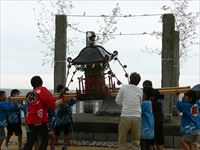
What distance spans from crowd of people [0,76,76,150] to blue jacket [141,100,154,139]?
5.29ft

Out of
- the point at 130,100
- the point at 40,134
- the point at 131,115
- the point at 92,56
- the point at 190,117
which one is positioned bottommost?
the point at 40,134

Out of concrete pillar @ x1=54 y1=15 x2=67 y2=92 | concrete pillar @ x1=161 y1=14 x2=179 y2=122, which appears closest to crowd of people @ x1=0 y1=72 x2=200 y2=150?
concrete pillar @ x1=161 y1=14 x2=179 y2=122

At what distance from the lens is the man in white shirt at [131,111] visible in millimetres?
8453

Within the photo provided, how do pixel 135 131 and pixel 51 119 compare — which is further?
pixel 51 119

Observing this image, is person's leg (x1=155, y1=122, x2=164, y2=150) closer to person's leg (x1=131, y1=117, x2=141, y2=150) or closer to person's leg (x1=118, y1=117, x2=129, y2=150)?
person's leg (x1=131, y1=117, x2=141, y2=150)

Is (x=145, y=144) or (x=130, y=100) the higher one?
(x=130, y=100)

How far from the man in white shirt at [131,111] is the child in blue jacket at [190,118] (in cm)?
143

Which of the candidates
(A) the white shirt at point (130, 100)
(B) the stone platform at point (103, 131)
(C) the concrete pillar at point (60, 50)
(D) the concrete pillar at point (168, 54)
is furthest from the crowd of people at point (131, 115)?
(C) the concrete pillar at point (60, 50)

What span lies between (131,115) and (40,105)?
1645mm

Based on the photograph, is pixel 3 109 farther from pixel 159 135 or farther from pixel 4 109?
pixel 159 135

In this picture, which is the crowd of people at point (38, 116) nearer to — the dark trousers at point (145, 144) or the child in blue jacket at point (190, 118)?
the dark trousers at point (145, 144)

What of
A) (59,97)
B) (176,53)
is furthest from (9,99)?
(176,53)

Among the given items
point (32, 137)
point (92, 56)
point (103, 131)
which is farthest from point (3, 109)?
point (103, 131)

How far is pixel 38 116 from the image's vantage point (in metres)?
8.75
